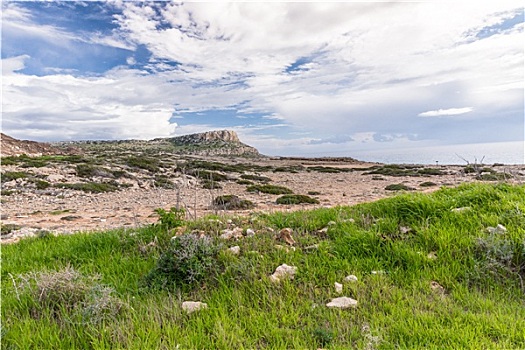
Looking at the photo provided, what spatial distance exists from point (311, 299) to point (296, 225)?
7.39 ft

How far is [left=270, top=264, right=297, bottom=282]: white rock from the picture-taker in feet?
12.9

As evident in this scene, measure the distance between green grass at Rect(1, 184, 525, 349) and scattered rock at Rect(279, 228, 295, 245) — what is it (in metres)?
0.11

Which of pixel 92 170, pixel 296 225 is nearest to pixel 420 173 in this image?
pixel 92 170

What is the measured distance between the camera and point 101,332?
308 centimetres

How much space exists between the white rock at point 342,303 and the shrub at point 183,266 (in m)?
1.60

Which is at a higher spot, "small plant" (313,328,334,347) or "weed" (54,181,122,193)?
"small plant" (313,328,334,347)

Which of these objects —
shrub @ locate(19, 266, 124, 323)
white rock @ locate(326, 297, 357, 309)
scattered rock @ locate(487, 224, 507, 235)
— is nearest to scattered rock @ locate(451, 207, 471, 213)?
scattered rock @ locate(487, 224, 507, 235)

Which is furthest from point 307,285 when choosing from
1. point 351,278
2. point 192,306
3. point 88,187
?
point 88,187

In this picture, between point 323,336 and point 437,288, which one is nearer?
point 323,336

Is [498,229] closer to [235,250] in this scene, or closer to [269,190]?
[235,250]

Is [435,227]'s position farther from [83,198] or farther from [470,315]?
[83,198]

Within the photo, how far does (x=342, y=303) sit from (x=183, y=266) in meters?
1.98

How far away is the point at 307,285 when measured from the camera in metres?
3.88

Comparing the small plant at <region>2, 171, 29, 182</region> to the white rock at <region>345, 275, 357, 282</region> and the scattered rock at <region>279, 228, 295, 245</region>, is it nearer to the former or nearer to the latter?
the scattered rock at <region>279, 228, 295, 245</region>
